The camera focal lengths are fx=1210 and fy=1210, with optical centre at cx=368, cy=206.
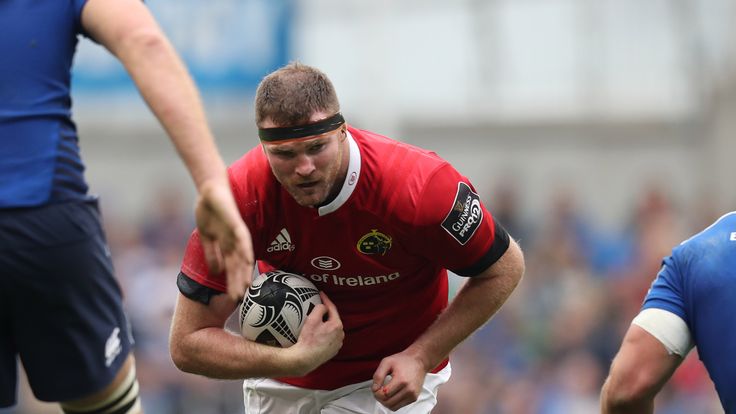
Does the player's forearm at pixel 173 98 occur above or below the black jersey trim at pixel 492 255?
→ above

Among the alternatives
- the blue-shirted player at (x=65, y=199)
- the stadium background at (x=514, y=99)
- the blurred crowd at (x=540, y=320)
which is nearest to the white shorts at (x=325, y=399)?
the blue-shirted player at (x=65, y=199)

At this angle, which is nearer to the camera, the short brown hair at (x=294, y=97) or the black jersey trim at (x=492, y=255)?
the short brown hair at (x=294, y=97)

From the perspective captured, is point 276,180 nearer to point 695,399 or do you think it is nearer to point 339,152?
point 339,152

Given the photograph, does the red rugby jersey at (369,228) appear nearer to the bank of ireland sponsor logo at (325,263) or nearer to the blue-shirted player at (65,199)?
the bank of ireland sponsor logo at (325,263)

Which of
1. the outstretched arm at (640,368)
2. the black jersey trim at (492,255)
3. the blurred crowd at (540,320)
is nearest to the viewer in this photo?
the outstretched arm at (640,368)

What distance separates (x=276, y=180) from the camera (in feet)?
16.3

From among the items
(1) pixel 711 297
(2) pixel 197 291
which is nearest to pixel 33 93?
(2) pixel 197 291

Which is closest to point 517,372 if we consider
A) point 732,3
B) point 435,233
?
point 435,233

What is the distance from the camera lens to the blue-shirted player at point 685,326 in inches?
174

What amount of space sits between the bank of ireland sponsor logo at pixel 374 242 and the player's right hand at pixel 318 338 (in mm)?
294

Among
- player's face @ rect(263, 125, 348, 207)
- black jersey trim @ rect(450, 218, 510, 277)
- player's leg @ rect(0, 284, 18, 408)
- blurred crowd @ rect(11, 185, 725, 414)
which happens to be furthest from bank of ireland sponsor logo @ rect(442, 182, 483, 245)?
blurred crowd @ rect(11, 185, 725, 414)

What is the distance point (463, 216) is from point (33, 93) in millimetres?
1962

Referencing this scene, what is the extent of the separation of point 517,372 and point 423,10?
25.7 ft

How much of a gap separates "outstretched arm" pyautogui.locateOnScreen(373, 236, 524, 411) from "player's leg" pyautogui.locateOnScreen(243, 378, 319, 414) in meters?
0.57
